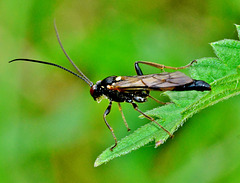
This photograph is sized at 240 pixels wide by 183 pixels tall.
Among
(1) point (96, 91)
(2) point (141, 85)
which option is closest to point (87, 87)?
(1) point (96, 91)

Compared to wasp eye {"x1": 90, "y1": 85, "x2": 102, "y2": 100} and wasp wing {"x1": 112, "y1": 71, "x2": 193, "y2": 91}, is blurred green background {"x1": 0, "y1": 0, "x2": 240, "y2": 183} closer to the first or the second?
wasp eye {"x1": 90, "y1": 85, "x2": 102, "y2": 100}

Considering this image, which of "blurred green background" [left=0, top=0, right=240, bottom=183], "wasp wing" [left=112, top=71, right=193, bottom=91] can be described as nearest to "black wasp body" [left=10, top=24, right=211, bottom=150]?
"wasp wing" [left=112, top=71, right=193, bottom=91]

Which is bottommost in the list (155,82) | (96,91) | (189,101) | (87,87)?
(189,101)

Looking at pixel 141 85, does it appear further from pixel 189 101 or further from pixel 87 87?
pixel 87 87

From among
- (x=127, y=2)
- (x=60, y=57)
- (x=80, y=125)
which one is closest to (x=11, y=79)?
(x=60, y=57)

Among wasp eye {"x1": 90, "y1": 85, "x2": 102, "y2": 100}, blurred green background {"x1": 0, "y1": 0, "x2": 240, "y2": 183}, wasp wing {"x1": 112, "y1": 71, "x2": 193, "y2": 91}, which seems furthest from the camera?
blurred green background {"x1": 0, "y1": 0, "x2": 240, "y2": 183}

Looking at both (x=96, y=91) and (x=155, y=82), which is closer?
(x=155, y=82)

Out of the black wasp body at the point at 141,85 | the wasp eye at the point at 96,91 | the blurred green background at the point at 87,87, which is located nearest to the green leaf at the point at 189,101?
the black wasp body at the point at 141,85
